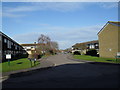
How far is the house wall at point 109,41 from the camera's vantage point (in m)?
28.6

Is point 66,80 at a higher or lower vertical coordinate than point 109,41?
lower

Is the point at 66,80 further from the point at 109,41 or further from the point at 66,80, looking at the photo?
the point at 109,41

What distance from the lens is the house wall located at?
2858 centimetres

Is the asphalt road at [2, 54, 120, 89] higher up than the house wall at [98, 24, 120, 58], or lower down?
lower down

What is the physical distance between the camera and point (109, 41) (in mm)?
30109

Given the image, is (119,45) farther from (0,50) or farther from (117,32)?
(0,50)

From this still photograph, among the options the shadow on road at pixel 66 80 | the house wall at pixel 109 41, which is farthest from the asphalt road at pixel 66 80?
the house wall at pixel 109 41

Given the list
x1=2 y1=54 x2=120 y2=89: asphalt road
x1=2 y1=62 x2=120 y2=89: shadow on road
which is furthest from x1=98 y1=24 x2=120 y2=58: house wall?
x1=2 y1=62 x2=120 y2=89: shadow on road

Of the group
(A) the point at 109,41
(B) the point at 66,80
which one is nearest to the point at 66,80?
(B) the point at 66,80

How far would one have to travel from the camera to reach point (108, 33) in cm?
3062

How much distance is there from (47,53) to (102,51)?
3309cm

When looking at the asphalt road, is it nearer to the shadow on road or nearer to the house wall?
the shadow on road

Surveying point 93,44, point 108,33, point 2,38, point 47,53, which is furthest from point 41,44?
point 108,33

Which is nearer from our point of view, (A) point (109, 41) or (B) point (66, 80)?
(B) point (66, 80)
